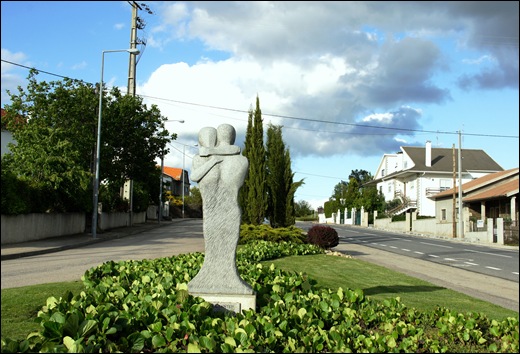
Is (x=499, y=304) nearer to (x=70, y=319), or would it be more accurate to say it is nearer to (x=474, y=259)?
(x=70, y=319)

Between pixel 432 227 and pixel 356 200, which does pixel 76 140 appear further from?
pixel 356 200

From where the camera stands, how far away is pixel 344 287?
32.7ft

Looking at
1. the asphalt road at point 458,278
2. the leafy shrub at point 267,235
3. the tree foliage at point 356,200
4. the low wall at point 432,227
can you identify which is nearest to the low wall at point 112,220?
the leafy shrub at point 267,235

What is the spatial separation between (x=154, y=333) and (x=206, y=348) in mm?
642

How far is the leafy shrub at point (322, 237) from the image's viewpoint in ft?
63.3

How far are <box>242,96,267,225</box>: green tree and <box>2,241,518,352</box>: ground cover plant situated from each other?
15.1m

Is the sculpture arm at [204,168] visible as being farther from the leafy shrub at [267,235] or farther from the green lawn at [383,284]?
the leafy shrub at [267,235]

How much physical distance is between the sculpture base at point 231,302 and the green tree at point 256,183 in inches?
613

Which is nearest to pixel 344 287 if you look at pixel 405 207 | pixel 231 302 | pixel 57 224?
pixel 231 302

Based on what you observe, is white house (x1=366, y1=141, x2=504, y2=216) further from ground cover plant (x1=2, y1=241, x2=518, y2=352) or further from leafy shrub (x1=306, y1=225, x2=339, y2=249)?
ground cover plant (x1=2, y1=241, x2=518, y2=352)

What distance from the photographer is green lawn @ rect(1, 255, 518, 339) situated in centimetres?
628

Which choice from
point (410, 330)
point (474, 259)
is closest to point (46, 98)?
point (474, 259)

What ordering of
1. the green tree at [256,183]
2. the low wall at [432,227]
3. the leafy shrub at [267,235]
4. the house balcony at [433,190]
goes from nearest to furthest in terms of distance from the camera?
the leafy shrub at [267,235] < the green tree at [256,183] < the low wall at [432,227] < the house balcony at [433,190]

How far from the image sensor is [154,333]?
4.79m
